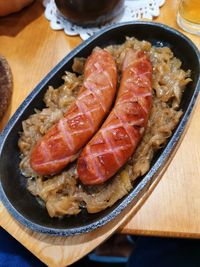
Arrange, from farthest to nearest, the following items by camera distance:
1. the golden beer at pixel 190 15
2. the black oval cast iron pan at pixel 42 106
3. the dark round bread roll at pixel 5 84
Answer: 1. the golden beer at pixel 190 15
2. the dark round bread roll at pixel 5 84
3. the black oval cast iron pan at pixel 42 106

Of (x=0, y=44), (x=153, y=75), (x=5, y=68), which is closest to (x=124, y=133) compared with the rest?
(x=153, y=75)

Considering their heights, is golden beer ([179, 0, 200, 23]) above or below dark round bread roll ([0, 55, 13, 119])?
below

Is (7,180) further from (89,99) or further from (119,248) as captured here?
(119,248)

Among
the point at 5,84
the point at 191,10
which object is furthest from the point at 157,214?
the point at 191,10

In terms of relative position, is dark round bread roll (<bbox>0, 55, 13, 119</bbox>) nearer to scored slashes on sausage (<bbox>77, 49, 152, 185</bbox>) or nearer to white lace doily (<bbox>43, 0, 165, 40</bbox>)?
white lace doily (<bbox>43, 0, 165, 40</bbox>)

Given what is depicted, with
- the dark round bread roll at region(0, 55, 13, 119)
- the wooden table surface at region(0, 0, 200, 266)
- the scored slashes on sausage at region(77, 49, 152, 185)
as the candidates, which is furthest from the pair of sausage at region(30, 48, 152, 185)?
the dark round bread roll at region(0, 55, 13, 119)

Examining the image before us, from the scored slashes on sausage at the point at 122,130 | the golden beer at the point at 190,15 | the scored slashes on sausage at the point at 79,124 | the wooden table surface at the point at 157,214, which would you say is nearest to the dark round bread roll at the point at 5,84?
the wooden table surface at the point at 157,214

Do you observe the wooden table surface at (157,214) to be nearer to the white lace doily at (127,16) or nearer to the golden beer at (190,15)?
the white lace doily at (127,16)
